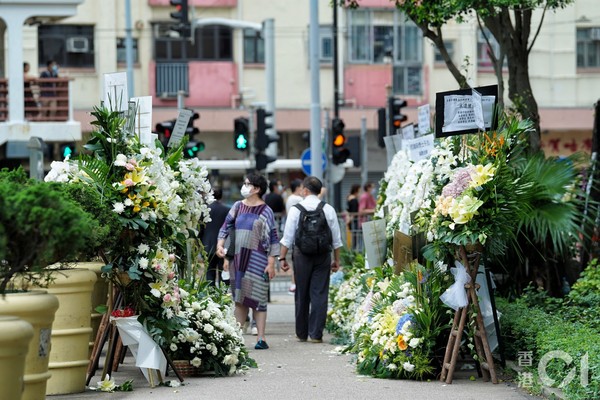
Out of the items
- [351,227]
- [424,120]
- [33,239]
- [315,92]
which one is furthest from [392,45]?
[33,239]

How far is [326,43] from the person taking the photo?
4209 centimetres

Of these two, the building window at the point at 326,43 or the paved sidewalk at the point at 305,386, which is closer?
the paved sidewalk at the point at 305,386

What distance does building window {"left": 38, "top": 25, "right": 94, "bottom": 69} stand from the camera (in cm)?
4044

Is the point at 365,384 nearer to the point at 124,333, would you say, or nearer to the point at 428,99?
the point at 124,333

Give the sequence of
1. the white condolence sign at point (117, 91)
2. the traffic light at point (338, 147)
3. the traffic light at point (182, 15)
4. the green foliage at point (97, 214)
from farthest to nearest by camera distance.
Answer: the traffic light at point (182, 15) < the traffic light at point (338, 147) < the white condolence sign at point (117, 91) < the green foliage at point (97, 214)

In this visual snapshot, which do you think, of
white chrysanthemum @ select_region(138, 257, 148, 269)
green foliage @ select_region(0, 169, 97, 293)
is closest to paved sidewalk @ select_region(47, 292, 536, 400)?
white chrysanthemum @ select_region(138, 257, 148, 269)

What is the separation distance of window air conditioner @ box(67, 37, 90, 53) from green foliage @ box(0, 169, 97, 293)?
33273 mm

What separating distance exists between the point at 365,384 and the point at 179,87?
30.5 metres

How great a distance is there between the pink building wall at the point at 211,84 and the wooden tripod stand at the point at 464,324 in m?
30.5

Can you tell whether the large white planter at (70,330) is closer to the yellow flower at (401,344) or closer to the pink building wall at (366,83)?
the yellow flower at (401,344)

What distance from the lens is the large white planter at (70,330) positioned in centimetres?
1043

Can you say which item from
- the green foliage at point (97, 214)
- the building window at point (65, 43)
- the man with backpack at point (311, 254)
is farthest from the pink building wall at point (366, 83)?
Result: the green foliage at point (97, 214)

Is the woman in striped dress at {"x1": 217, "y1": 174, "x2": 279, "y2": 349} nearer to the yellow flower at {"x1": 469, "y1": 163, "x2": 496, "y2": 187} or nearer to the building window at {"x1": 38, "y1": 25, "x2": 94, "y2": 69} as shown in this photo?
the yellow flower at {"x1": 469, "y1": 163, "x2": 496, "y2": 187}

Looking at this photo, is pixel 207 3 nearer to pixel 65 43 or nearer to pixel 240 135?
pixel 65 43
